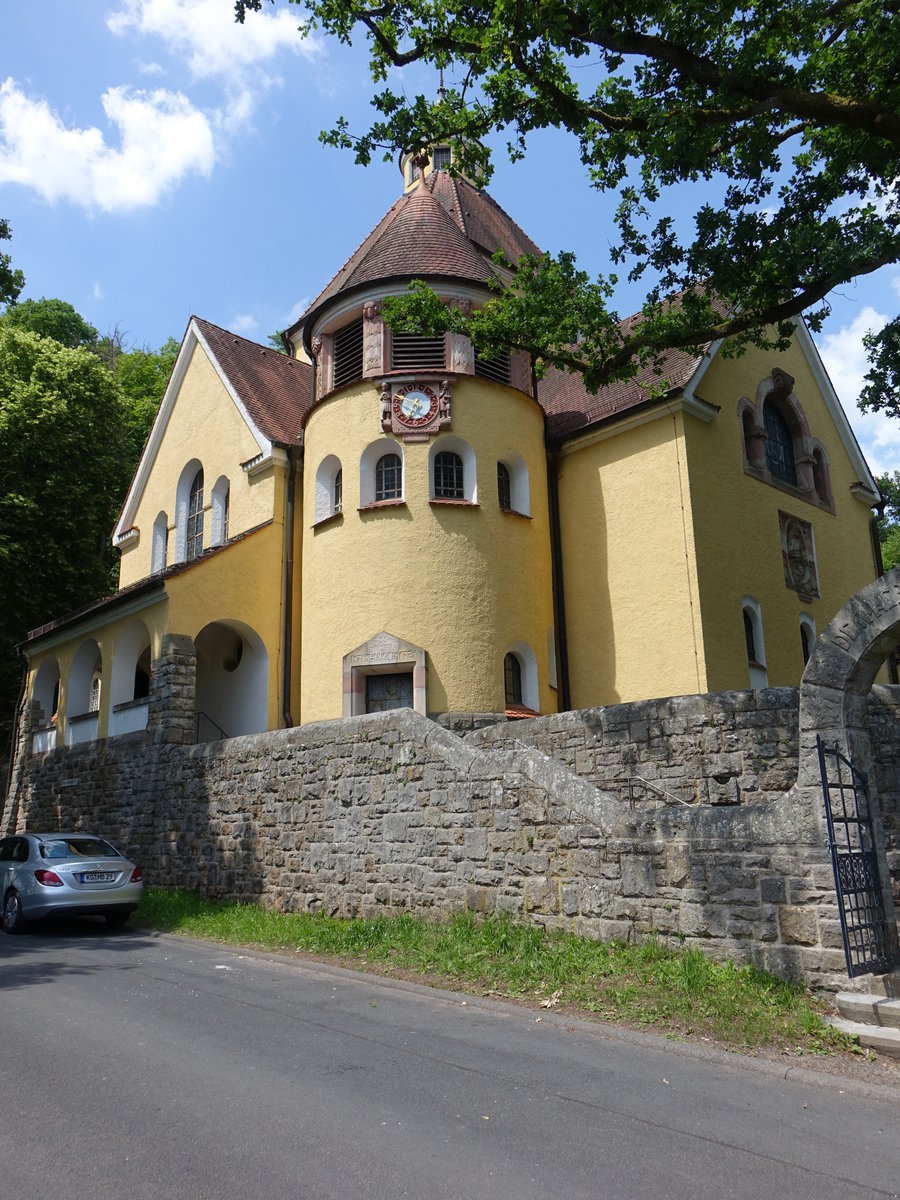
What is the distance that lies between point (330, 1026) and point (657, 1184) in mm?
3675

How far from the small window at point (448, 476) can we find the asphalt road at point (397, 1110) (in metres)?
11.0

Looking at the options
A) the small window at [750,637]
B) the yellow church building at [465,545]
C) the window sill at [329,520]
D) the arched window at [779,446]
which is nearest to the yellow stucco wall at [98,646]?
the yellow church building at [465,545]

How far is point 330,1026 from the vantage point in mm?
7359

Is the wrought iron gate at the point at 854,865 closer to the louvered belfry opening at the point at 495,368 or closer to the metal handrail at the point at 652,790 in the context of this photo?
the metal handrail at the point at 652,790

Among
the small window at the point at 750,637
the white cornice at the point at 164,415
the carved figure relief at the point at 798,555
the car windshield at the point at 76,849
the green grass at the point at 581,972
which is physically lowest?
the green grass at the point at 581,972

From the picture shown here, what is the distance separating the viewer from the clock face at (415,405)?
1773 cm

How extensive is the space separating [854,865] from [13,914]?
37.9 feet

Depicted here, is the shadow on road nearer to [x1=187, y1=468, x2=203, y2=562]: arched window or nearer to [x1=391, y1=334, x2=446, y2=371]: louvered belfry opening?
[x1=187, y1=468, x2=203, y2=562]: arched window

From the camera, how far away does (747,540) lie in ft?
61.0

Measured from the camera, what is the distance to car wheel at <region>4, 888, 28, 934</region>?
13484 millimetres

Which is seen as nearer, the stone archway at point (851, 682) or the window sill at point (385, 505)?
the stone archway at point (851, 682)

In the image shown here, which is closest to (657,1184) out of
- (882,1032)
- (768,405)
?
(882,1032)

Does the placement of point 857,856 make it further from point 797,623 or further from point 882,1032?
point 797,623

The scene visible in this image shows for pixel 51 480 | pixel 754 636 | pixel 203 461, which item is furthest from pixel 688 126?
pixel 51 480
